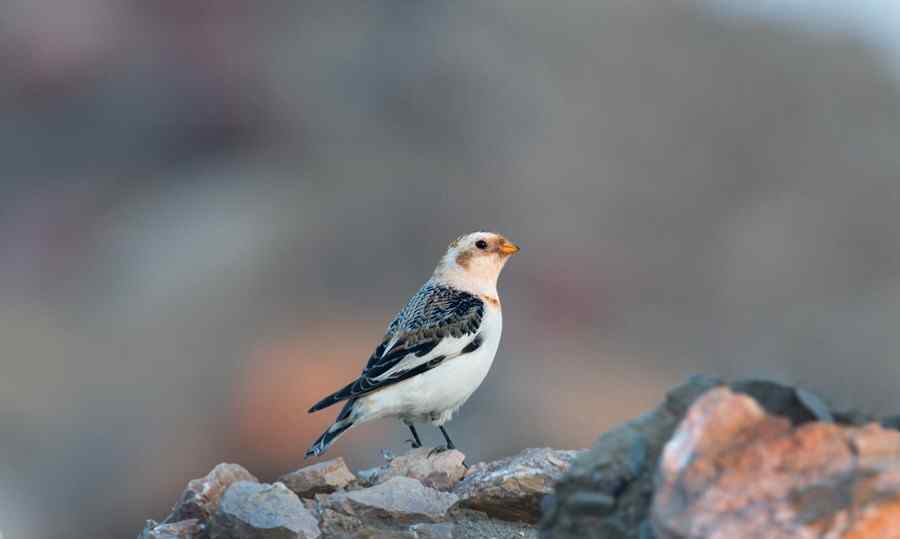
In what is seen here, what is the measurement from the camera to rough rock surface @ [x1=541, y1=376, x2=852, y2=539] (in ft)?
12.1

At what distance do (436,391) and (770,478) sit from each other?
14.0 ft

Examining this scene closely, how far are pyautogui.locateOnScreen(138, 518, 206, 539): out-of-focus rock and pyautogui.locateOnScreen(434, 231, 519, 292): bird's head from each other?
289 cm

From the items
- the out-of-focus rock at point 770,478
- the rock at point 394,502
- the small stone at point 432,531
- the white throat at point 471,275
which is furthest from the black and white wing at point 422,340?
the out-of-focus rock at point 770,478

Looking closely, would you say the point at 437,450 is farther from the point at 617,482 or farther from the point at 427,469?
the point at 617,482

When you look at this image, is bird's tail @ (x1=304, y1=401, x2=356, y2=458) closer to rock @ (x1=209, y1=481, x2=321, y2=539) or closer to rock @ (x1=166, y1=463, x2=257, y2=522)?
rock @ (x1=166, y1=463, x2=257, y2=522)

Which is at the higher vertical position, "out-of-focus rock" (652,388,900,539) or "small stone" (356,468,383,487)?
"out-of-focus rock" (652,388,900,539)

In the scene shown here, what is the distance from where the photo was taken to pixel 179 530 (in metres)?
5.34

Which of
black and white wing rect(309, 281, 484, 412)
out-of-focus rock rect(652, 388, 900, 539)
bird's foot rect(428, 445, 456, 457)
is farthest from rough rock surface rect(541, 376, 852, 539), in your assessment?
Result: black and white wing rect(309, 281, 484, 412)

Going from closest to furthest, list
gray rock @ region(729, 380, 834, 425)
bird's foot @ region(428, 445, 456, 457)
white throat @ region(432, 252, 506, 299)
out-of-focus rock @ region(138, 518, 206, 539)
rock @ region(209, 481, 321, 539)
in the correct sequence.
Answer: gray rock @ region(729, 380, 834, 425) → rock @ region(209, 481, 321, 539) → out-of-focus rock @ region(138, 518, 206, 539) → bird's foot @ region(428, 445, 456, 457) → white throat @ region(432, 252, 506, 299)

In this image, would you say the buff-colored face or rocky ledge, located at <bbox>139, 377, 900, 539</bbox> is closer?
rocky ledge, located at <bbox>139, 377, 900, 539</bbox>

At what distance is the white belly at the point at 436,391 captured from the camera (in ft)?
23.6

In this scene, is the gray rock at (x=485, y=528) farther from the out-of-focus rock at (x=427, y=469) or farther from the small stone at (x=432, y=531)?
the out-of-focus rock at (x=427, y=469)

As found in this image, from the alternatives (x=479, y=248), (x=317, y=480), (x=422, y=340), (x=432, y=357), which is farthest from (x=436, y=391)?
(x=317, y=480)

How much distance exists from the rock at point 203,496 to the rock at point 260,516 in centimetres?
23
